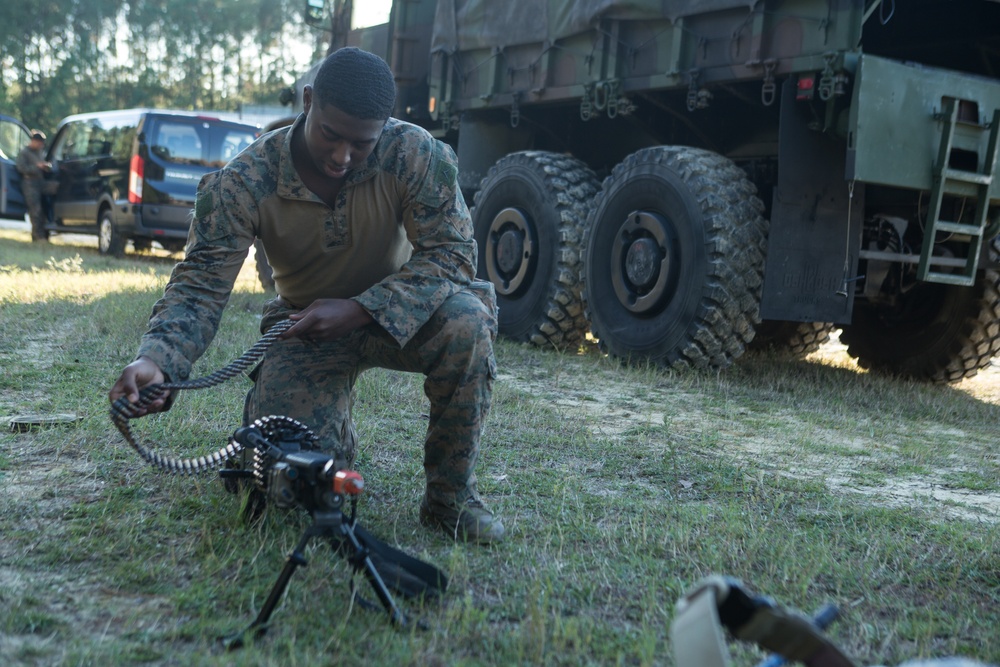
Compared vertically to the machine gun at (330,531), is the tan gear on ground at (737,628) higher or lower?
higher

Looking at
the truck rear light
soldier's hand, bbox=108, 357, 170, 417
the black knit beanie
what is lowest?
soldier's hand, bbox=108, 357, 170, 417

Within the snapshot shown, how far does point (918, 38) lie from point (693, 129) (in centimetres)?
144

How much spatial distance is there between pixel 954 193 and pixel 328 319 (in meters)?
3.94

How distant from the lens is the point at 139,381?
258 centimetres

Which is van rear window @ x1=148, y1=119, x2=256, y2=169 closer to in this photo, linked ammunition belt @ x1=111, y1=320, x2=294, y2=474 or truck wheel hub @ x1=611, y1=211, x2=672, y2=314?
truck wheel hub @ x1=611, y1=211, x2=672, y2=314

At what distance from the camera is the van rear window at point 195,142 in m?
12.2

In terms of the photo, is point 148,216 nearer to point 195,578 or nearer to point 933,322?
point 933,322

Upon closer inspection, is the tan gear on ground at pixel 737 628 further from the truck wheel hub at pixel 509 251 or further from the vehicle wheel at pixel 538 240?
the truck wheel hub at pixel 509 251

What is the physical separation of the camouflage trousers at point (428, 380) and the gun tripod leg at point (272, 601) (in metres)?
0.84

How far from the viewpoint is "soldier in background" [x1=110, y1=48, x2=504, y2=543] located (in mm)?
2934

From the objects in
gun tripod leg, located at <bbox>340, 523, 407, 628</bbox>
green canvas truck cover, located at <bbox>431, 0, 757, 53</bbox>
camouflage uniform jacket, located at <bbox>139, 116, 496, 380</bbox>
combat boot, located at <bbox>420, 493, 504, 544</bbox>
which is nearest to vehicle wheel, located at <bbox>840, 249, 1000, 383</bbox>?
green canvas truck cover, located at <bbox>431, 0, 757, 53</bbox>

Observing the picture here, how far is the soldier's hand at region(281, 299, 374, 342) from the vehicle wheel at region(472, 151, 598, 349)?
14.0 ft

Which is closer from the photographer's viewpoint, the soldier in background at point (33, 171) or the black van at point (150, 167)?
the black van at point (150, 167)

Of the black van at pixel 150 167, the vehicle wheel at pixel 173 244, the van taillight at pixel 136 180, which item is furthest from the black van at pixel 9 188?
the van taillight at pixel 136 180
